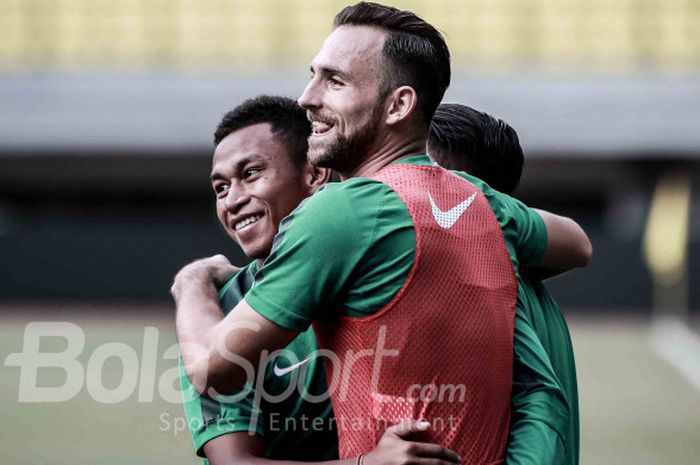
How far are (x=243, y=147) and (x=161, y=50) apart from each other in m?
16.6

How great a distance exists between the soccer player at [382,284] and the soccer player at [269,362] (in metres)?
0.10

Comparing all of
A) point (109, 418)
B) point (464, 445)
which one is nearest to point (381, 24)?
point (464, 445)

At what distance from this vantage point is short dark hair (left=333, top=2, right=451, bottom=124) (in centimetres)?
258

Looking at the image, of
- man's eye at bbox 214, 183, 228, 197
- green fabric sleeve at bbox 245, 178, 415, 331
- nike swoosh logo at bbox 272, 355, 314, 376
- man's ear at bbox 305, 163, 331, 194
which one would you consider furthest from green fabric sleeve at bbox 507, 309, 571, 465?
man's eye at bbox 214, 183, 228, 197

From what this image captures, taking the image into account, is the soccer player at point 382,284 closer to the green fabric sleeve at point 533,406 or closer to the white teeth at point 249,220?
the green fabric sleeve at point 533,406

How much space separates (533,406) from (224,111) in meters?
15.8

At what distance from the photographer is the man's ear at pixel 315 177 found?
121 inches

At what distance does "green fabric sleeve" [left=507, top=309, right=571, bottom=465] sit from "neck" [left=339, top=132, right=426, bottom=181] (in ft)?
1.31

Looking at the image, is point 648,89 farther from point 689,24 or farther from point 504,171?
point 504,171

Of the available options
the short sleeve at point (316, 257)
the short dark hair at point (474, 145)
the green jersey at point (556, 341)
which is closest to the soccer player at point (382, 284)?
the short sleeve at point (316, 257)

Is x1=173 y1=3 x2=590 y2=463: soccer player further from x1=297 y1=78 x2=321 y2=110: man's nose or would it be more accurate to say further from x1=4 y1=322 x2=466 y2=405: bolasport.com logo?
x1=4 y1=322 x2=466 y2=405: bolasport.com logo

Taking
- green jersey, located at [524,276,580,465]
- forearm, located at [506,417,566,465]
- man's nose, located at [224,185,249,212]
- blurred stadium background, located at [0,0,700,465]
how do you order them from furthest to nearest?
blurred stadium background, located at [0,0,700,465] → man's nose, located at [224,185,249,212] → green jersey, located at [524,276,580,465] → forearm, located at [506,417,566,465]

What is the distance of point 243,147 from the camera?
3.03 meters

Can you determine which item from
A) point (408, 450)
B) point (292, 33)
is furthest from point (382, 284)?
point (292, 33)
